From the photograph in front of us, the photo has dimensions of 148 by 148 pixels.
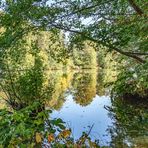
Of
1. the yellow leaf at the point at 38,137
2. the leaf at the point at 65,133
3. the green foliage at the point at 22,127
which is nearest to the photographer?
the green foliage at the point at 22,127

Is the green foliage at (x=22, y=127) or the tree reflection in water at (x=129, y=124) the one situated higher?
the tree reflection in water at (x=129, y=124)

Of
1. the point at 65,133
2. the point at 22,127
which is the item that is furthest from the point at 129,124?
the point at 22,127

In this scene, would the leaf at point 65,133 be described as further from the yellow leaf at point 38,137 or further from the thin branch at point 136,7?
the thin branch at point 136,7

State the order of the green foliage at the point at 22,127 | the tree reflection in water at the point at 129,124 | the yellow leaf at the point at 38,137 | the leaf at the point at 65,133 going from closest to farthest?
the green foliage at the point at 22,127 → the yellow leaf at the point at 38,137 → the leaf at the point at 65,133 → the tree reflection in water at the point at 129,124

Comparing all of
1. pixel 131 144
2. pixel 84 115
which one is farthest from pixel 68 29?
pixel 84 115

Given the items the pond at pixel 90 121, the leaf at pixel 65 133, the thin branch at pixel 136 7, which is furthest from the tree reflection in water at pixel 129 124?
the leaf at pixel 65 133

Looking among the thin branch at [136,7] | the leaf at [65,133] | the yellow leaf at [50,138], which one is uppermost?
the thin branch at [136,7]

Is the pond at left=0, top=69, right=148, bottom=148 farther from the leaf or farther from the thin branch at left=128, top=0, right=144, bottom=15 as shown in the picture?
the thin branch at left=128, top=0, right=144, bottom=15

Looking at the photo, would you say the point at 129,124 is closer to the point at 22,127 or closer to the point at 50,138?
the point at 50,138

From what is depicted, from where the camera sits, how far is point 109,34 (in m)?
10.5

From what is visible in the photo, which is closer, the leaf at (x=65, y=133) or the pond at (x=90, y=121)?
the pond at (x=90, y=121)

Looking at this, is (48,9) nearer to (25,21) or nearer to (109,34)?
(25,21)

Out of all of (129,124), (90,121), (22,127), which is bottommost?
(22,127)

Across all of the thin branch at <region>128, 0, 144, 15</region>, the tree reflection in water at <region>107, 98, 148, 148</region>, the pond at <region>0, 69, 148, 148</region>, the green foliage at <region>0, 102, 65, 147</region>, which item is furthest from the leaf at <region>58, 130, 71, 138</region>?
the tree reflection in water at <region>107, 98, 148, 148</region>
